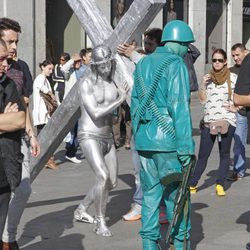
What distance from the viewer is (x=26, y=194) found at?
633 centimetres

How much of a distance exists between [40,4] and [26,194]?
43.7ft

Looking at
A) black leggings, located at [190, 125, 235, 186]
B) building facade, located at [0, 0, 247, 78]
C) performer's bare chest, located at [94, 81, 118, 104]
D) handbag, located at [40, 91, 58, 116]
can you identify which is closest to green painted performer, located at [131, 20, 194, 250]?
performer's bare chest, located at [94, 81, 118, 104]

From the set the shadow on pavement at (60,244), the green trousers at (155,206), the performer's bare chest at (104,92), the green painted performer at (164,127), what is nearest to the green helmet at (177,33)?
the green painted performer at (164,127)

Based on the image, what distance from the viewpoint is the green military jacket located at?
18.6ft

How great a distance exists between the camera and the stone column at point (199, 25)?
2489cm

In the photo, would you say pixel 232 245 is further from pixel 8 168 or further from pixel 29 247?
pixel 8 168

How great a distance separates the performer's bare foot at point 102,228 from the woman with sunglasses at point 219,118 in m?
2.35

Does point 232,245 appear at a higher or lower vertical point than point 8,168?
lower

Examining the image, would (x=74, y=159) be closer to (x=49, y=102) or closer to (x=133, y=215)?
(x=49, y=102)

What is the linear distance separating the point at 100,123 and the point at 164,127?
1752 millimetres

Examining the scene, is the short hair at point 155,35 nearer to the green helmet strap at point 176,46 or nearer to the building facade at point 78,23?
the green helmet strap at point 176,46

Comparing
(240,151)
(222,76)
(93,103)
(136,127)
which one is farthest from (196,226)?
(240,151)

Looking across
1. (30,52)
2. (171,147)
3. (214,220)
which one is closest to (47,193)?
(214,220)

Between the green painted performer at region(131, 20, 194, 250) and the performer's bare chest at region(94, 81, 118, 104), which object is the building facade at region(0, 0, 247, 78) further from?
the green painted performer at region(131, 20, 194, 250)
